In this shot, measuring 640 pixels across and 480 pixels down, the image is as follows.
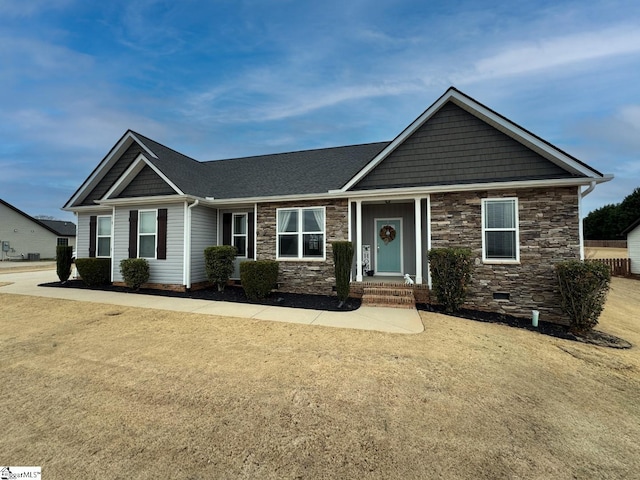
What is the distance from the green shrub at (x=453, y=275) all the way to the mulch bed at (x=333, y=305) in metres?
0.38

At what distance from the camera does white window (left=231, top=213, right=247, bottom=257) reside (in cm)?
1176

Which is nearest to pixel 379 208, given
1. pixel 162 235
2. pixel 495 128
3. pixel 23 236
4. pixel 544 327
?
pixel 495 128

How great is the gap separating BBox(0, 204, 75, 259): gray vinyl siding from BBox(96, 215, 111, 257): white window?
90.4 feet

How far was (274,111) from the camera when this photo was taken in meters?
22.7

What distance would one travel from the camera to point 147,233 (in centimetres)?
1098

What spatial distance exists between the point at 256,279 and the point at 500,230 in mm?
7464

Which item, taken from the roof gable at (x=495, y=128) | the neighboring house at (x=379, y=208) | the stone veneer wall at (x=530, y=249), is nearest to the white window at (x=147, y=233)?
the neighboring house at (x=379, y=208)

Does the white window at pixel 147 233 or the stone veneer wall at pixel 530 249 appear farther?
→ the white window at pixel 147 233

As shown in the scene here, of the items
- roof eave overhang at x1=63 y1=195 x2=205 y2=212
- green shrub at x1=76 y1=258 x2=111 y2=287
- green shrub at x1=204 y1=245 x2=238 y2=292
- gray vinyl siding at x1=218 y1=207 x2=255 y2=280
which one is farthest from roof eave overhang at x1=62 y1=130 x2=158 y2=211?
green shrub at x1=204 y1=245 x2=238 y2=292

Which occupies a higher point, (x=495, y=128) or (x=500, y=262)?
(x=495, y=128)

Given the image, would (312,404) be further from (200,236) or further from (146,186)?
(146,186)

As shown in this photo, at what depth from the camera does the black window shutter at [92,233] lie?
→ 13055 mm

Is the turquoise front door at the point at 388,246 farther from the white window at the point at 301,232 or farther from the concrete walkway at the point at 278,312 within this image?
the concrete walkway at the point at 278,312

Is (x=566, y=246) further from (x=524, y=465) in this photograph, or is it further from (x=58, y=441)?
(x=58, y=441)
